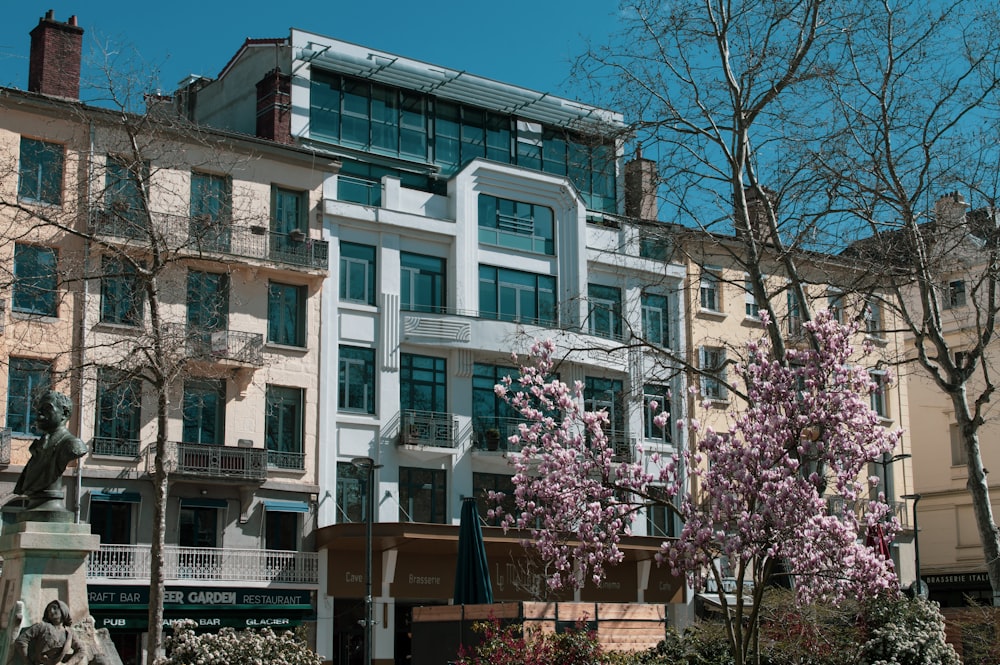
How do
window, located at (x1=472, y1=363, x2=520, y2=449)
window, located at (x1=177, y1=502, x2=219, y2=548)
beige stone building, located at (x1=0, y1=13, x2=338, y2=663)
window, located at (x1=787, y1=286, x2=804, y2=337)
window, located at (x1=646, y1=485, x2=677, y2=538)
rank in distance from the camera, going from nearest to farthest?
window, located at (x1=787, y1=286, x2=804, y2=337), beige stone building, located at (x1=0, y1=13, x2=338, y2=663), window, located at (x1=177, y1=502, x2=219, y2=548), window, located at (x1=472, y1=363, x2=520, y2=449), window, located at (x1=646, y1=485, x2=677, y2=538)

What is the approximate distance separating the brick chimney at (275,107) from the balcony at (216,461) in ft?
29.5

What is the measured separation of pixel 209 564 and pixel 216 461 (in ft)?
8.28

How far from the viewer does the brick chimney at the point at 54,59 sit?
32812 mm

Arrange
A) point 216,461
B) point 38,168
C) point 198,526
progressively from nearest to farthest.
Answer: point 38,168 < point 216,461 < point 198,526

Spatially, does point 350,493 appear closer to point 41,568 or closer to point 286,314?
point 286,314

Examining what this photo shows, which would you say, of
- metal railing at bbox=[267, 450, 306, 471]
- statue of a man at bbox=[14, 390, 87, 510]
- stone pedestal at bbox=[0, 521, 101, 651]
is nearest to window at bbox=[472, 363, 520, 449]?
metal railing at bbox=[267, 450, 306, 471]

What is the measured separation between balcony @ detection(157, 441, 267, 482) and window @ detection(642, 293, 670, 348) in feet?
46.2

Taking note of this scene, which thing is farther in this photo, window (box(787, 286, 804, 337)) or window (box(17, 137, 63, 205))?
window (box(17, 137, 63, 205))

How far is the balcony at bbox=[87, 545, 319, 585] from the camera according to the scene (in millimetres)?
30547

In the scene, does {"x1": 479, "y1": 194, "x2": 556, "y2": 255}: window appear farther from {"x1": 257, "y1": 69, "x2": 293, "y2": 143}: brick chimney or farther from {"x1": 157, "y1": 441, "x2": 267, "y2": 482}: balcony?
{"x1": 157, "y1": 441, "x2": 267, "y2": 482}: balcony

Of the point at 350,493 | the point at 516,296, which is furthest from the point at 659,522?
the point at 350,493

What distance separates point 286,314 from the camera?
34.8 meters

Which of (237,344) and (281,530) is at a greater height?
(237,344)

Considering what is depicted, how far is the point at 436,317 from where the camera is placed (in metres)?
36.3
